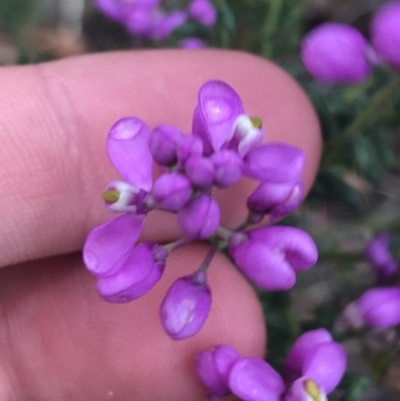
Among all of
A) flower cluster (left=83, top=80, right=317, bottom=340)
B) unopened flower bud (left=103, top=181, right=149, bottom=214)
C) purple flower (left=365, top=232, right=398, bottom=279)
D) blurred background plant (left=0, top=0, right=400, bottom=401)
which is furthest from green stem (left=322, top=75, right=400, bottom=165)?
unopened flower bud (left=103, top=181, right=149, bottom=214)

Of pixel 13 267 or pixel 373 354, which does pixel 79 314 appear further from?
pixel 373 354

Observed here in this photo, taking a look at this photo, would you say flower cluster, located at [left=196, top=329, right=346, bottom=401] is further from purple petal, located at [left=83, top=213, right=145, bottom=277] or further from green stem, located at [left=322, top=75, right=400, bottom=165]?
green stem, located at [left=322, top=75, right=400, bottom=165]

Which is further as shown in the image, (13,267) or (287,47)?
(287,47)

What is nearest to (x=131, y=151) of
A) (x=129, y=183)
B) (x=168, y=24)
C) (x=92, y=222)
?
(x=129, y=183)

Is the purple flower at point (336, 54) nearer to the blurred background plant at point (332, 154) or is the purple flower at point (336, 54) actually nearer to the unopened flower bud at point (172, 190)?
the blurred background plant at point (332, 154)

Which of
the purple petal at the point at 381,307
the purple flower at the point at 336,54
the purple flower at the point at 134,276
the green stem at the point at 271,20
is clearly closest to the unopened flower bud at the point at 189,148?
the purple flower at the point at 134,276

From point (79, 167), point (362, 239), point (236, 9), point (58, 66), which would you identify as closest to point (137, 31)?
point (236, 9)
